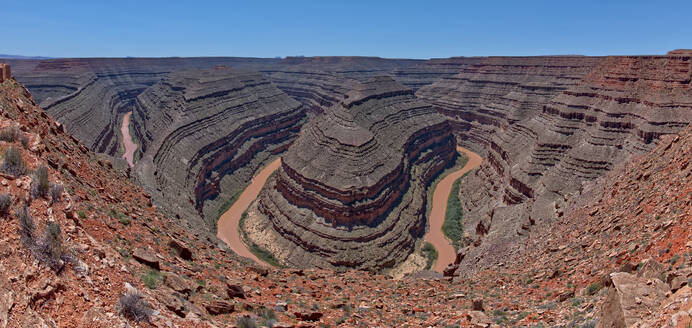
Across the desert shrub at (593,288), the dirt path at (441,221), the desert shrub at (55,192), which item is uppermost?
the desert shrub at (55,192)

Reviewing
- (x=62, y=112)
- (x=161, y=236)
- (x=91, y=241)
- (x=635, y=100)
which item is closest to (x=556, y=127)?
(x=635, y=100)

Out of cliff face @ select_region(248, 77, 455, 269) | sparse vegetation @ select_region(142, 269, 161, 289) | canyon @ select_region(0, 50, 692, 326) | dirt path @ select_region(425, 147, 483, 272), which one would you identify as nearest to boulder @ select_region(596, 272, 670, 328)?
canyon @ select_region(0, 50, 692, 326)

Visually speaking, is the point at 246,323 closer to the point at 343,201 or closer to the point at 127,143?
the point at 343,201

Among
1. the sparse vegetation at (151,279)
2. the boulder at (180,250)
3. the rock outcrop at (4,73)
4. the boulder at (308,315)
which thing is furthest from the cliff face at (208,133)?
the boulder at (308,315)

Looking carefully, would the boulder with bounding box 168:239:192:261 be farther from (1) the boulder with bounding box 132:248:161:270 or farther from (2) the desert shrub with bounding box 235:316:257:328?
(2) the desert shrub with bounding box 235:316:257:328

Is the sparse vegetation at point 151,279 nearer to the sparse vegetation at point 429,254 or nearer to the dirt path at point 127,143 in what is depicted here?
the sparse vegetation at point 429,254
